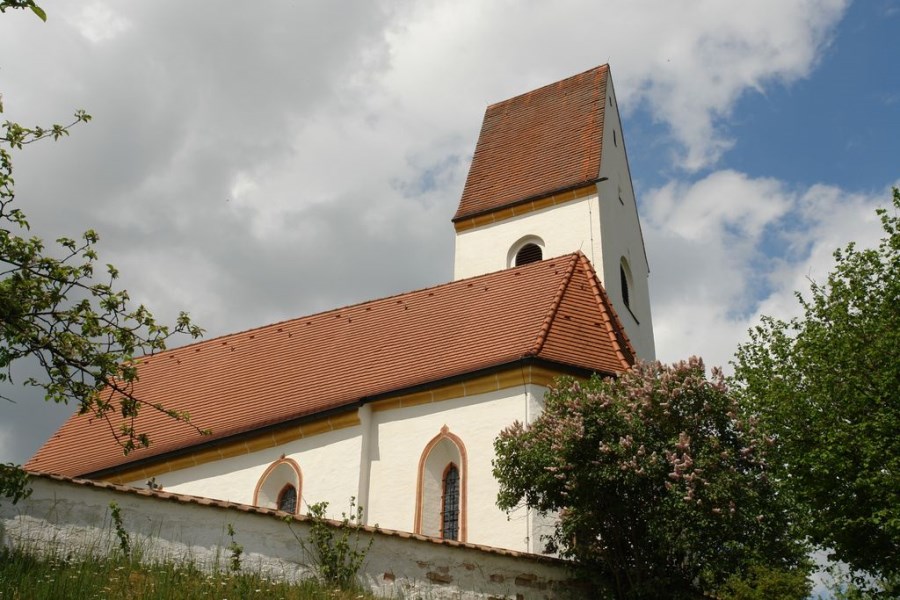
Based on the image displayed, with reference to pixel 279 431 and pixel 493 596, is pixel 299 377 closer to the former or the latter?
pixel 279 431

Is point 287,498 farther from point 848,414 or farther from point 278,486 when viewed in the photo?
point 848,414

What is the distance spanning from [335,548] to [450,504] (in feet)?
16.6

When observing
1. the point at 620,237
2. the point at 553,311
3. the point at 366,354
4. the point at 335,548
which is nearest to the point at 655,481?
the point at 335,548

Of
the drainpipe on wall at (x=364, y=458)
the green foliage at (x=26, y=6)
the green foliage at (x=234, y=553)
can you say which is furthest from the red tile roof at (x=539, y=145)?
the green foliage at (x=26, y=6)

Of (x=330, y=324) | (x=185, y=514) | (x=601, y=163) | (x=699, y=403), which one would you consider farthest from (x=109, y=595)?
(x=601, y=163)

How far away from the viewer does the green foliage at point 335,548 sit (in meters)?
9.96

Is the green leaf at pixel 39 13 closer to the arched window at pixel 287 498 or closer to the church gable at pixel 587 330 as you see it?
the church gable at pixel 587 330

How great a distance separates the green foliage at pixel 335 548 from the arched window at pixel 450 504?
4626 mm

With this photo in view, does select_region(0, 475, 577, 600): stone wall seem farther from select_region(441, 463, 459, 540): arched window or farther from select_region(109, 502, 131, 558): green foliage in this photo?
select_region(441, 463, 459, 540): arched window

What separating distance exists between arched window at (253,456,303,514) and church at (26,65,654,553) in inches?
1.0

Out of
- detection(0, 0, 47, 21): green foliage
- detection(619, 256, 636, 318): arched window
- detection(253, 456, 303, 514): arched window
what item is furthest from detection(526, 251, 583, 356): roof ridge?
detection(0, 0, 47, 21): green foliage

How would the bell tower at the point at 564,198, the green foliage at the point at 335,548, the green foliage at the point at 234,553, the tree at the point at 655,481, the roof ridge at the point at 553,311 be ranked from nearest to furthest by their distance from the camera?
1. the green foliage at the point at 234,553
2. the green foliage at the point at 335,548
3. the tree at the point at 655,481
4. the roof ridge at the point at 553,311
5. the bell tower at the point at 564,198

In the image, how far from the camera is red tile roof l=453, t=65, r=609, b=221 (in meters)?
23.6

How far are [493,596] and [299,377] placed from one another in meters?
8.60
